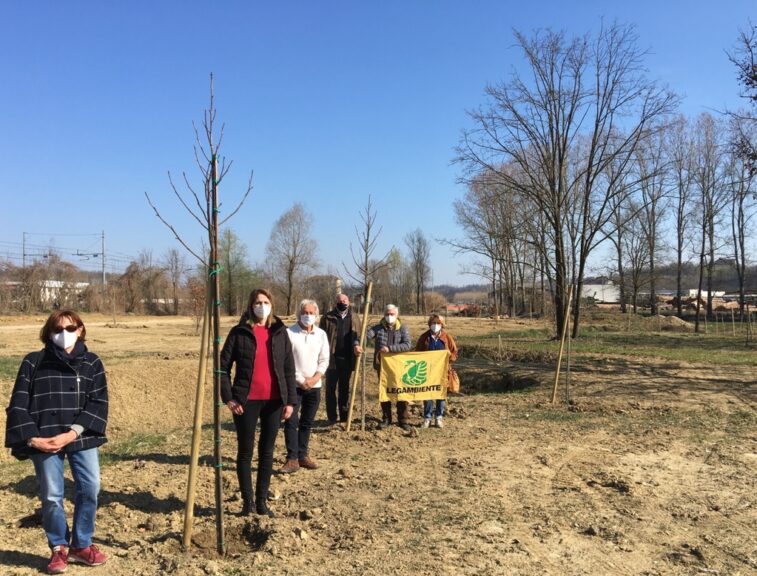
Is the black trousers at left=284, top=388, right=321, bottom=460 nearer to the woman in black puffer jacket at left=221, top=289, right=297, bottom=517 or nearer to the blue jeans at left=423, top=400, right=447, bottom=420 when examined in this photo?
the woman in black puffer jacket at left=221, top=289, right=297, bottom=517

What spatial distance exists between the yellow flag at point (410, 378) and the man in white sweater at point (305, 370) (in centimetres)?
224

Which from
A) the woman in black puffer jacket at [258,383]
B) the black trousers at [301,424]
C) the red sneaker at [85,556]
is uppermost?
the woman in black puffer jacket at [258,383]

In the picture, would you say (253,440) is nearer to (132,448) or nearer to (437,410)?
(132,448)

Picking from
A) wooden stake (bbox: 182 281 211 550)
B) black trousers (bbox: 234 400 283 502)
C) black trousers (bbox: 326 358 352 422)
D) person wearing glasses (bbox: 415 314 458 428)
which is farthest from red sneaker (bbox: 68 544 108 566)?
person wearing glasses (bbox: 415 314 458 428)

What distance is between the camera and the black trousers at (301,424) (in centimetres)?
590

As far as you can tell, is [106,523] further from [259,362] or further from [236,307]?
[236,307]

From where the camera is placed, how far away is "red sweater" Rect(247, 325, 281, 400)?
448 centimetres

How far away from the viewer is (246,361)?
444 centimetres

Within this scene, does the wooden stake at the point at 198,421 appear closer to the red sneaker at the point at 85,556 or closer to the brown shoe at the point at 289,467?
the red sneaker at the point at 85,556

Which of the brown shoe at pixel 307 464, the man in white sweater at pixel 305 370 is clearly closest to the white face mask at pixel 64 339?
the man in white sweater at pixel 305 370

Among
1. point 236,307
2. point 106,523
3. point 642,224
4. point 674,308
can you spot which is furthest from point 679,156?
point 106,523

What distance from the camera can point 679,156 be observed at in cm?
3728

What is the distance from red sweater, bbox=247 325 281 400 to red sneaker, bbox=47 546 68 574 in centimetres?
159

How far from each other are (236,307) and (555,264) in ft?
115
